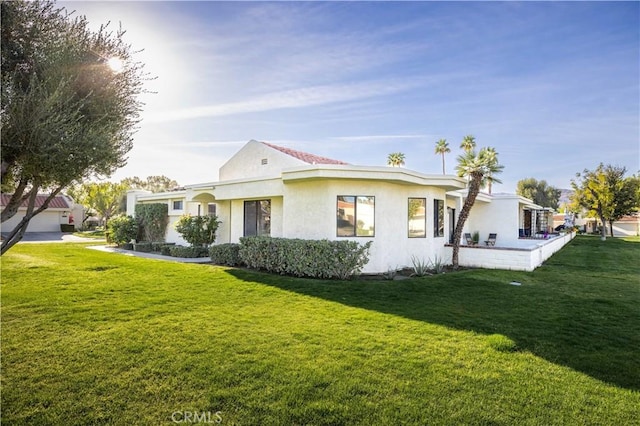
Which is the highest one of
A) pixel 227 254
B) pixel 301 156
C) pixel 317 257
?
pixel 301 156

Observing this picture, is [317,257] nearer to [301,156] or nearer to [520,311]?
[520,311]

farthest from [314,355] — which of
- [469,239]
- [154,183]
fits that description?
[154,183]

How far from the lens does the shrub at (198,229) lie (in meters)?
18.4

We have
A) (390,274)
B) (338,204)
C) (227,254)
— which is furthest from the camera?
(227,254)

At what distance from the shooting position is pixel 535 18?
10953 mm

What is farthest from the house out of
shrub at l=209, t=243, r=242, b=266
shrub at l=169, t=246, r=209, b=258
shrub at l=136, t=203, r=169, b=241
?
shrub at l=209, t=243, r=242, b=266

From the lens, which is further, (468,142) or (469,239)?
(468,142)

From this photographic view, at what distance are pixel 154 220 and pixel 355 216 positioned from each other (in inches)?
628

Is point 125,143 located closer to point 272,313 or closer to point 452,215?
point 272,313

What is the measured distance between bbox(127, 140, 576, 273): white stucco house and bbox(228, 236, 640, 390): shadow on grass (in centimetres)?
214

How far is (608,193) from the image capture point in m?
33.2

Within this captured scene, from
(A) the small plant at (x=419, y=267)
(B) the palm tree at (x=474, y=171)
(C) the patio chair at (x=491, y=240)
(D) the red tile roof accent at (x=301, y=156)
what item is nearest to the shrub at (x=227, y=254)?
(D) the red tile roof accent at (x=301, y=156)

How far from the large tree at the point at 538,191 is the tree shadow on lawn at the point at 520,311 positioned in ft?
175

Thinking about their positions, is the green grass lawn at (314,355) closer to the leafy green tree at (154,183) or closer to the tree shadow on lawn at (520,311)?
the tree shadow on lawn at (520,311)
